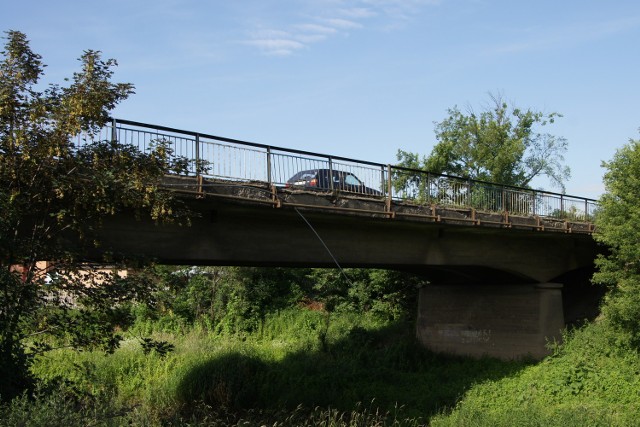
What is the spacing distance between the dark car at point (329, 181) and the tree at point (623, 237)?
9.15 meters

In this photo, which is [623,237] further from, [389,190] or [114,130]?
[114,130]

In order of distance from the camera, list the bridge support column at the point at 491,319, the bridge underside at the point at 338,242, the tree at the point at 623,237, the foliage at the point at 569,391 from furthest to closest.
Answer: the bridge support column at the point at 491,319
the tree at the point at 623,237
the foliage at the point at 569,391
the bridge underside at the point at 338,242

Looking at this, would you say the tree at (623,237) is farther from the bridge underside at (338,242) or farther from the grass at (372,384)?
the bridge underside at (338,242)

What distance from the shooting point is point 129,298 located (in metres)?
10.2

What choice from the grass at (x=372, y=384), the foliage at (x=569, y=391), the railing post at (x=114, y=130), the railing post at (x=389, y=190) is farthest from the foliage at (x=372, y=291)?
the railing post at (x=114, y=130)

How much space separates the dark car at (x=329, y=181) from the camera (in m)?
16.1

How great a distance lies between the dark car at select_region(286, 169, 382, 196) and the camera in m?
16.1

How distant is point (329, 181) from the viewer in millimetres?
16297

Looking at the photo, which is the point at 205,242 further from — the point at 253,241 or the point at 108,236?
the point at 108,236

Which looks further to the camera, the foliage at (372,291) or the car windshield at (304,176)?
the foliage at (372,291)

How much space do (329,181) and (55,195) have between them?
7.76 m

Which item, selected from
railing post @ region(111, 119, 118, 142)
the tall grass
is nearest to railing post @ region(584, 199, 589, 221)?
the tall grass

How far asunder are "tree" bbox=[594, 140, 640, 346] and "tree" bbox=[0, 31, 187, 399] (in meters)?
16.1

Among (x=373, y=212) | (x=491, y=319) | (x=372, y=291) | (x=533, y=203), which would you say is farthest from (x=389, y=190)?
(x=372, y=291)
